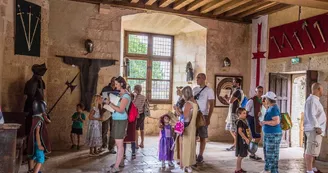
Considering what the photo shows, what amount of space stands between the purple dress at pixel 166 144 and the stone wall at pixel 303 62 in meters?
3.13

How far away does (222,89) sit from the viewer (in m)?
7.88

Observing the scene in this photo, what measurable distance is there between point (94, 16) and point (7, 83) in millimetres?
2553

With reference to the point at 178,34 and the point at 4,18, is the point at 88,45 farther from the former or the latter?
the point at 178,34

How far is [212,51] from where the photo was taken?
7805 mm

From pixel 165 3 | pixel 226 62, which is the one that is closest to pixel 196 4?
pixel 165 3

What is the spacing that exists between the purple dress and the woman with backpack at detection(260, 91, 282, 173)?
1.37m

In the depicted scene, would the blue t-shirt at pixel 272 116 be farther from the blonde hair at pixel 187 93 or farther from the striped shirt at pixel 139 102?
the striped shirt at pixel 139 102

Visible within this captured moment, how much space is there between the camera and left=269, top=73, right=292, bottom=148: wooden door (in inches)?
279

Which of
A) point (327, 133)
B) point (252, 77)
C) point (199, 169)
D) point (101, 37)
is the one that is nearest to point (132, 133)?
point (199, 169)

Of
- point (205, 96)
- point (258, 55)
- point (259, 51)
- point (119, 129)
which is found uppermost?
point (259, 51)

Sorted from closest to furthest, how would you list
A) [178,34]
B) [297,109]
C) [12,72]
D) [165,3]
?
[12,72]
[165,3]
[297,109]
[178,34]

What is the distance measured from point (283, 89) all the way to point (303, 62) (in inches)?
38.1

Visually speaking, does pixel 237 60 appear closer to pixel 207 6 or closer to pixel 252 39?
pixel 252 39

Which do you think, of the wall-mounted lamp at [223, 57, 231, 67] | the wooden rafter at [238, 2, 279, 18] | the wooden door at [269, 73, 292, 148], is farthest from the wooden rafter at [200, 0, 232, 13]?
the wooden door at [269, 73, 292, 148]
